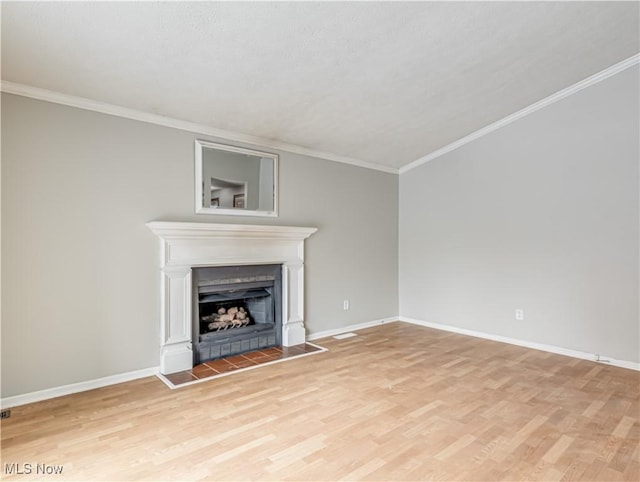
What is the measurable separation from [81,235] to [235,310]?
5.50 feet

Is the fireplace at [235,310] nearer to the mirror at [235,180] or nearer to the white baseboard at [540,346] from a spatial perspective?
the mirror at [235,180]

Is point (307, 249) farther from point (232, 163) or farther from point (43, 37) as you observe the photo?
point (43, 37)

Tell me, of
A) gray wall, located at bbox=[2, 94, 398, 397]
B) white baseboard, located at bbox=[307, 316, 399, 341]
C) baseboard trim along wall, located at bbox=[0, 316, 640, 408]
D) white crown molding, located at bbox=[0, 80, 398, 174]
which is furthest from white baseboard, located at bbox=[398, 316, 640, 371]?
gray wall, located at bbox=[2, 94, 398, 397]

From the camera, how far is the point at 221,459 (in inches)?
77.4

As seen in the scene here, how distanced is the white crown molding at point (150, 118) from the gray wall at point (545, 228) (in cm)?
172

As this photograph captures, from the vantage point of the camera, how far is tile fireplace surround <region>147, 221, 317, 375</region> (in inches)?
128

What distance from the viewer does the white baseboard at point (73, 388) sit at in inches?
103

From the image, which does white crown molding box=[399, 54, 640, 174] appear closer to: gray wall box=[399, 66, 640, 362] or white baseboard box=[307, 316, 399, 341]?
gray wall box=[399, 66, 640, 362]

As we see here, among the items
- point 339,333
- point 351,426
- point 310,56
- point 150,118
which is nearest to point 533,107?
point 310,56

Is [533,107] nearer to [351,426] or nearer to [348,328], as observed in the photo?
[348,328]

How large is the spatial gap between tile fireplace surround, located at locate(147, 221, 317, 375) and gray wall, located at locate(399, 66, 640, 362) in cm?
233

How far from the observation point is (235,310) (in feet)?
13.1

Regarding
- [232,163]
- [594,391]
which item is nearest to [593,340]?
[594,391]

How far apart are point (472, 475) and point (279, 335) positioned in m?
2.60
